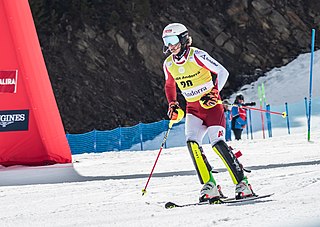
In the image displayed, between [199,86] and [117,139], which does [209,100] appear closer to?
[199,86]

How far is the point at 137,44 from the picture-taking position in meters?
30.6

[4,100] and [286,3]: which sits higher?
[4,100]

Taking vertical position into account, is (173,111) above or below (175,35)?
below

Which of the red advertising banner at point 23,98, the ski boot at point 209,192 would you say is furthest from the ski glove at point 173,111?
the red advertising banner at point 23,98

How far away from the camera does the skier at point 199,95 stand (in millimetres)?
5570

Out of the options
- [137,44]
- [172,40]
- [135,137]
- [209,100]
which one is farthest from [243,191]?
[137,44]

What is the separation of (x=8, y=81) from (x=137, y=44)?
20.3m

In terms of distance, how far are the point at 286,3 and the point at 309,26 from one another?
1743 millimetres

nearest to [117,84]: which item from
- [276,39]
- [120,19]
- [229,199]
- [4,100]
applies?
[120,19]

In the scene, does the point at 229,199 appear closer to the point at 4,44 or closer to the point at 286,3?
the point at 4,44

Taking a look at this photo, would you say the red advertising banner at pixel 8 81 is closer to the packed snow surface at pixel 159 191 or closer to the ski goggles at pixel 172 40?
the packed snow surface at pixel 159 191

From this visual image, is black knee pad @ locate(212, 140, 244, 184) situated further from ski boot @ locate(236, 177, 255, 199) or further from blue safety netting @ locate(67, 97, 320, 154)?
blue safety netting @ locate(67, 97, 320, 154)

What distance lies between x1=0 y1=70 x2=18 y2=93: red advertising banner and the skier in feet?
17.7

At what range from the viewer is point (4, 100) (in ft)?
35.1
